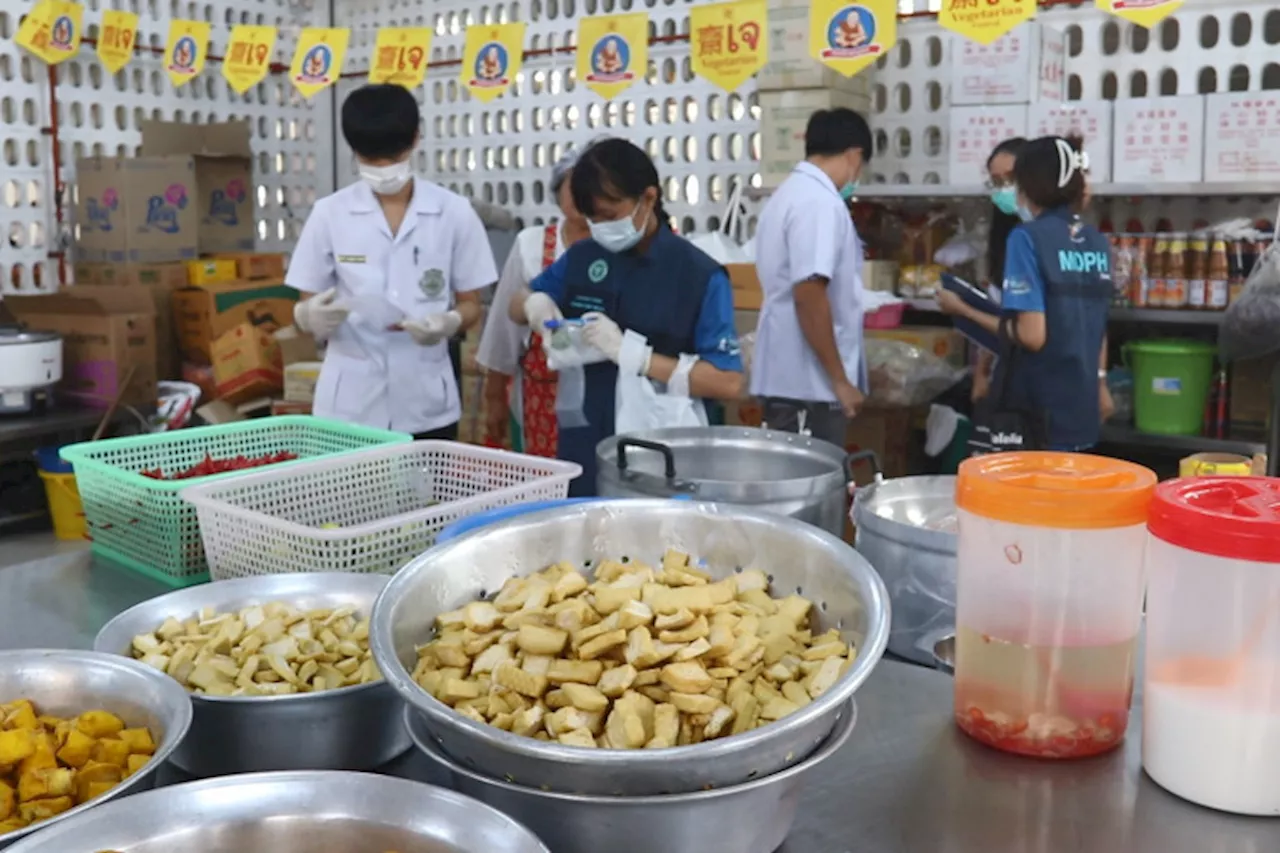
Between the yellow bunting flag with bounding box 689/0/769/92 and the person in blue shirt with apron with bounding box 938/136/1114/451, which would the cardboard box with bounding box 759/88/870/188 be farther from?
the person in blue shirt with apron with bounding box 938/136/1114/451

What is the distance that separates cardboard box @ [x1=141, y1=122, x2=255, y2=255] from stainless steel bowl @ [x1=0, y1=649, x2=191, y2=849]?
5.02 metres

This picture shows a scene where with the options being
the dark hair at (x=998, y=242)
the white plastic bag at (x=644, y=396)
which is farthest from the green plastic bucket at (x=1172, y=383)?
the white plastic bag at (x=644, y=396)

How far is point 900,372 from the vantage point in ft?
14.2

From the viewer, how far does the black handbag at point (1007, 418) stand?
→ 3529 millimetres

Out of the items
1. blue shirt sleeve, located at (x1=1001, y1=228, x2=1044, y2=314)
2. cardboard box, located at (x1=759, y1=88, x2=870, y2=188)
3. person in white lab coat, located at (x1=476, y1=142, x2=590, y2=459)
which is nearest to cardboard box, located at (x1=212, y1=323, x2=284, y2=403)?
person in white lab coat, located at (x1=476, y1=142, x2=590, y2=459)

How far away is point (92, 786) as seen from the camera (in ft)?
3.62

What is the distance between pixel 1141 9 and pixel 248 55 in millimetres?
3935

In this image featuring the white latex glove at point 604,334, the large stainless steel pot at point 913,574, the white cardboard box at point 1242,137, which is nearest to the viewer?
the large stainless steel pot at point 913,574

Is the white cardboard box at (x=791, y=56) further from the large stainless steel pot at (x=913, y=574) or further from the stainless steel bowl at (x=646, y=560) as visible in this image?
the stainless steel bowl at (x=646, y=560)

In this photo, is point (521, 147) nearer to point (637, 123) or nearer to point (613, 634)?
point (637, 123)

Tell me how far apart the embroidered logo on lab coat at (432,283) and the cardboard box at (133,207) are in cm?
288

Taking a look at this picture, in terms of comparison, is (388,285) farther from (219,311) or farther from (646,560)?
(219,311)

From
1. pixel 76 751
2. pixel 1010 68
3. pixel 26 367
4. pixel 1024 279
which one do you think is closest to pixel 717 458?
pixel 76 751

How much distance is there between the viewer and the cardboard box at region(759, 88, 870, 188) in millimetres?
4555
